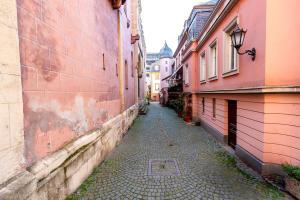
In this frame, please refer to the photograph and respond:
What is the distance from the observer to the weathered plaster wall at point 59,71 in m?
2.33

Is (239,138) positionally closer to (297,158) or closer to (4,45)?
(297,158)

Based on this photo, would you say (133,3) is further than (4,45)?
Yes

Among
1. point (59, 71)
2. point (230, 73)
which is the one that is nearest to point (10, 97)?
point (59, 71)

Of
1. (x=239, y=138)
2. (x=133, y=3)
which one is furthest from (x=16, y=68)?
(x=133, y=3)

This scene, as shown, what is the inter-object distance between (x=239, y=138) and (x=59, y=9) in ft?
18.3

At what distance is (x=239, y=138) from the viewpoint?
519 centimetres

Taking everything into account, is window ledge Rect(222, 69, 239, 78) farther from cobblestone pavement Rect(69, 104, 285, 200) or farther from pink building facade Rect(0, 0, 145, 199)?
pink building facade Rect(0, 0, 145, 199)

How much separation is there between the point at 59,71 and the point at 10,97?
45.3 inches

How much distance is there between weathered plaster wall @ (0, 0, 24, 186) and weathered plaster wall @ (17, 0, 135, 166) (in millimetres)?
146

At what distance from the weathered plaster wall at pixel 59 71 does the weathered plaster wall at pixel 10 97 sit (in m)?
0.15

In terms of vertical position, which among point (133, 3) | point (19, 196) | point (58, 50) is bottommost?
point (19, 196)

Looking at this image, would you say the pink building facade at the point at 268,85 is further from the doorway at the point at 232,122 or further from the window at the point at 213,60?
the window at the point at 213,60

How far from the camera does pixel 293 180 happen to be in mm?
3137

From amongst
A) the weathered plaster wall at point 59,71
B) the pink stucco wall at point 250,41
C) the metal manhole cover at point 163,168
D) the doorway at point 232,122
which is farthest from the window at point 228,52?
the weathered plaster wall at point 59,71
